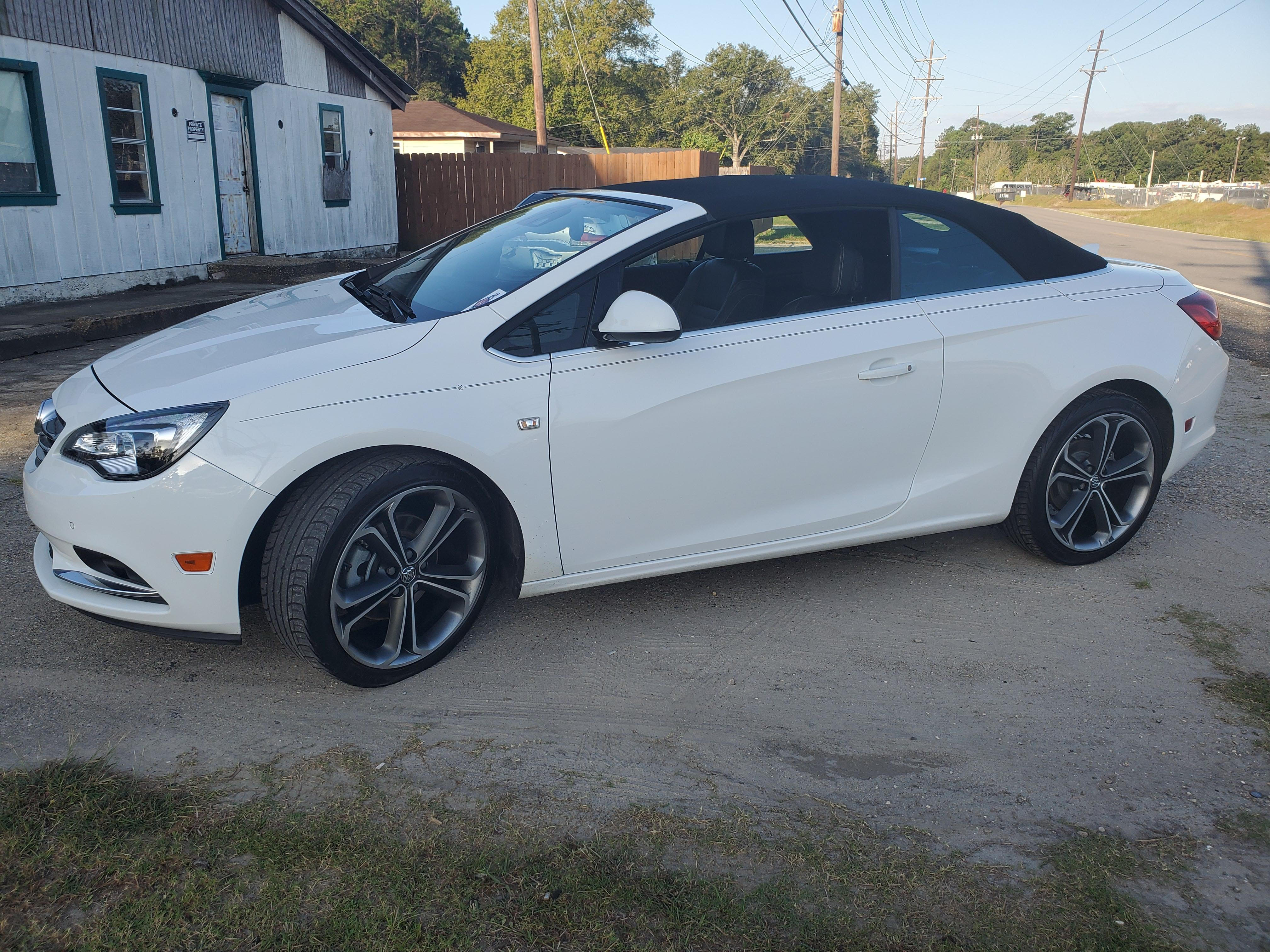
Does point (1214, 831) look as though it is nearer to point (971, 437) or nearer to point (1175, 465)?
point (971, 437)

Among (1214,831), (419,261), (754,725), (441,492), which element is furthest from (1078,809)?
(419,261)

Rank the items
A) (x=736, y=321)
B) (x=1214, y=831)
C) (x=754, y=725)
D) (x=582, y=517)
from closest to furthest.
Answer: (x=1214, y=831)
(x=754, y=725)
(x=582, y=517)
(x=736, y=321)

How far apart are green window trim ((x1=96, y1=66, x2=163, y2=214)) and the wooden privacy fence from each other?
7696 mm

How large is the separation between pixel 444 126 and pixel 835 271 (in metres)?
30.1

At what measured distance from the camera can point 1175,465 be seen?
14.3 ft

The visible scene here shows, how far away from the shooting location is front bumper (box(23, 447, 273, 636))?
279 cm

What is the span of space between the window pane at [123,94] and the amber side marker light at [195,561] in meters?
11.1

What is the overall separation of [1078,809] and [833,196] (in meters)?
2.36

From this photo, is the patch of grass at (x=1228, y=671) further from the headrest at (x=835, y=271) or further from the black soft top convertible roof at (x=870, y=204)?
the headrest at (x=835, y=271)

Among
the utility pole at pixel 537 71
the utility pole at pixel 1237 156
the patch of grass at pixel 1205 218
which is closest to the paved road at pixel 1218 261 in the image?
the patch of grass at pixel 1205 218

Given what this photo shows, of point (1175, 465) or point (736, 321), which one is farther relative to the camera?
point (1175, 465)

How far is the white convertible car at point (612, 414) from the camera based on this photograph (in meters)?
2.90

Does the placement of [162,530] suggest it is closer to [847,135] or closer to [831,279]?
[831,279]

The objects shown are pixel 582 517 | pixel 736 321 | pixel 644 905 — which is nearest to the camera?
pixel 644 905
